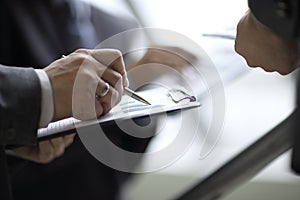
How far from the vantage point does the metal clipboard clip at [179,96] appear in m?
0.77

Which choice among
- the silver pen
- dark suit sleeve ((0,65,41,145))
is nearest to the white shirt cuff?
dark suit sleeve ((0,65,41,145))

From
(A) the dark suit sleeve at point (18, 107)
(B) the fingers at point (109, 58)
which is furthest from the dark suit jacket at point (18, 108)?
(B) the fingers at point (109, 58)

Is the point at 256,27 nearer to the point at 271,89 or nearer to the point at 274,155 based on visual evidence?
the point at 274,155

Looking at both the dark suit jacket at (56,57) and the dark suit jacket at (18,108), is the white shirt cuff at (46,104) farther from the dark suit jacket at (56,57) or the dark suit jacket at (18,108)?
the dark suit jacket at (56,57)

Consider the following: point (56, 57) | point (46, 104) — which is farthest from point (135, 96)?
point (56, 57)

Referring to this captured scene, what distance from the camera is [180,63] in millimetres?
962

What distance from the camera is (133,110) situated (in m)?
0.72

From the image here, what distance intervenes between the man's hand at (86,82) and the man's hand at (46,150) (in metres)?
0.16

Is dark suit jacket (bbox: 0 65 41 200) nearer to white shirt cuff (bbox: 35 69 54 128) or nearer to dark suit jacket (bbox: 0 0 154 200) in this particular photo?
white shirt cuff (bbox: 35 69 54 128)

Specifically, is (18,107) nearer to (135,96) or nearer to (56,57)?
(135,96)

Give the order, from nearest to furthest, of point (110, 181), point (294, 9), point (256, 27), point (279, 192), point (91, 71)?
point (294, 9) < point (256, 27) < point (91, 71) < point (110, 181) < point (279, 192)

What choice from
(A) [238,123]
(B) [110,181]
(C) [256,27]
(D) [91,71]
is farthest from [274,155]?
(A) [238,123]

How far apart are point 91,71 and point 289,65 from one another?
0.28 m

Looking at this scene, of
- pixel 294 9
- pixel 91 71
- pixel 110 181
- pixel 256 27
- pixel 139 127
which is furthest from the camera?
pixel 110 181
